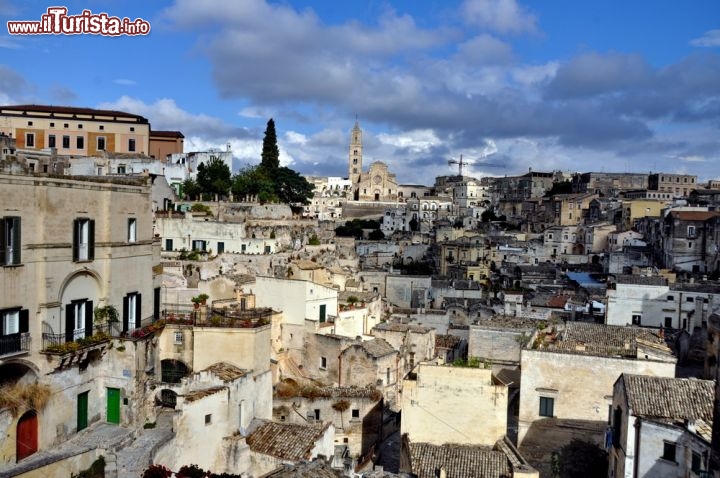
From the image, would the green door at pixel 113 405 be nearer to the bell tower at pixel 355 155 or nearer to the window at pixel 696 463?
the window at pixel 696 463

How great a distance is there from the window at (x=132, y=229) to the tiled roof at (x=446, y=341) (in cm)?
2130

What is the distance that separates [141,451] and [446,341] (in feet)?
82.7

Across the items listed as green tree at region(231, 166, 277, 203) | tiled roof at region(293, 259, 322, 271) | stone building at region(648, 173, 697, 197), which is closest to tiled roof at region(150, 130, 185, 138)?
green tree at region(231, 166, 277, 203)

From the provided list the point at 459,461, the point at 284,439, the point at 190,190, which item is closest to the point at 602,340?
the point at 459,461

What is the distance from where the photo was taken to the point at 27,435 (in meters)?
18.6

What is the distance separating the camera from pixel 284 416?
27203 mm

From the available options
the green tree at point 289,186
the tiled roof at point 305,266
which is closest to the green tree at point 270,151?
the green tree at point 289,186

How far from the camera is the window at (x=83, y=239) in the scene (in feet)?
67.9

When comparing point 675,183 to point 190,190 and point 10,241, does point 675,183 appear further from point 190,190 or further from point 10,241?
point 10,241

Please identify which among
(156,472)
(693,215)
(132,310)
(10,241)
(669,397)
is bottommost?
(156,472)

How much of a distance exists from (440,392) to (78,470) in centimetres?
1130

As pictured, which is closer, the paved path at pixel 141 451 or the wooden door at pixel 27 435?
the paved path at pixel 141 451

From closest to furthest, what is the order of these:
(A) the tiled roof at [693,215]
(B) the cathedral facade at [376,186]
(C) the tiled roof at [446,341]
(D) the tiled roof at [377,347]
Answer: (D) the tiled roof at [377,347]
(C) the tiled roof at [446,341]
(A) the tiled roof at [693,215]
(B) the cathedral facade at [376,186]

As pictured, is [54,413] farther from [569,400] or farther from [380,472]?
[569,400]
